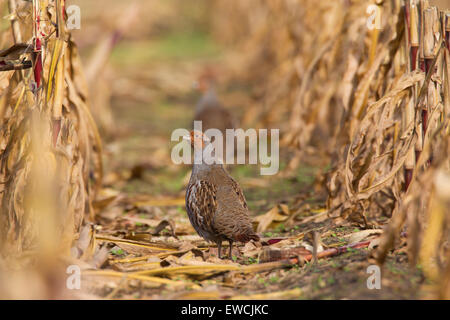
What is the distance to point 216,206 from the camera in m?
3.49

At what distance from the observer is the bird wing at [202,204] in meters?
3.49

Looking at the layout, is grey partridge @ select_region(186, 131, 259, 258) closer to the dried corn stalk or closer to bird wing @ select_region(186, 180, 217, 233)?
bird wing @ select_region(186, 180, 217, 233)

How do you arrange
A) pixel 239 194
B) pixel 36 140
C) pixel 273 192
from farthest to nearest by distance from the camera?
pixel 273 192 → pixel 239 194 → pixel 36 140

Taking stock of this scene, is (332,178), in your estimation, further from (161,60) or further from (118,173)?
(161,60)

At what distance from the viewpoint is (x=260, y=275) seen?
312 cm

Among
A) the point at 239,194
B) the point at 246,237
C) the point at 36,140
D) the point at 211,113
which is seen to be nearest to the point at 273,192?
the point at 211,113

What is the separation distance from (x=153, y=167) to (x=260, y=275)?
11.4 feet

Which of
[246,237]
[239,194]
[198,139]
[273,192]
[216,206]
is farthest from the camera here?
[273,192]

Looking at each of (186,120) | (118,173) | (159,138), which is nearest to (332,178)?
(118,173)

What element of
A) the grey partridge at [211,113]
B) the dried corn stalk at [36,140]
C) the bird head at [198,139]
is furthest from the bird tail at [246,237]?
the grey partridge at [211,113]

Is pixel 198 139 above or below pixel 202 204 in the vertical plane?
above

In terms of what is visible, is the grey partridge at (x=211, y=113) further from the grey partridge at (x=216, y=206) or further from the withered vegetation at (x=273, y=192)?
the grey partridge at (x=216, y=206)

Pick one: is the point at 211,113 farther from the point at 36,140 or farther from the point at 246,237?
the point at 36,140

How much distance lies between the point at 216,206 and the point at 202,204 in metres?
0.09
